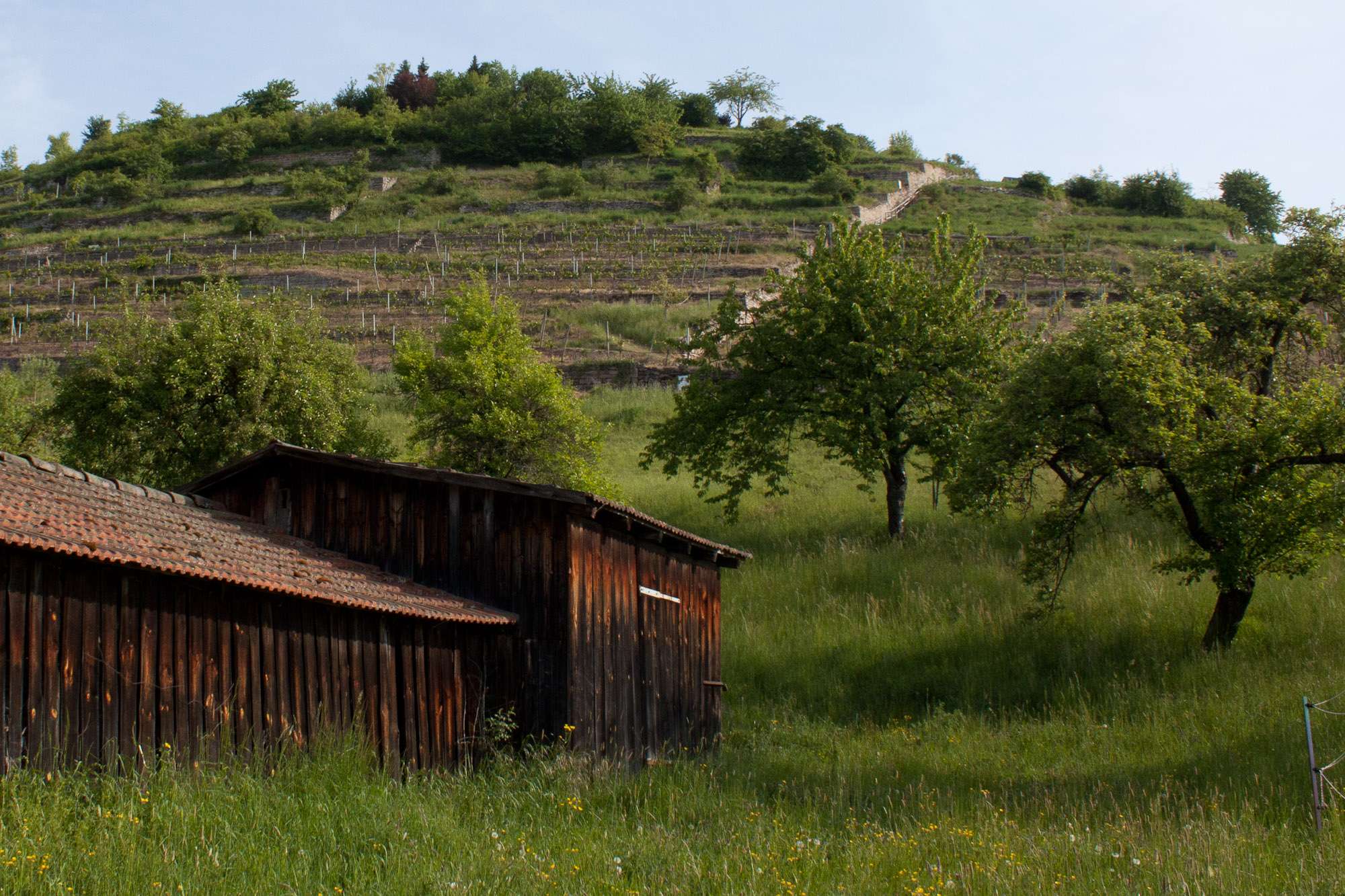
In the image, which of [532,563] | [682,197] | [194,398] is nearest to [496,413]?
[194,398]

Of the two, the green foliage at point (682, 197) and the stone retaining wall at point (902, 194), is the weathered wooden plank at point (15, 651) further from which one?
the green foliage at point (682, 197)

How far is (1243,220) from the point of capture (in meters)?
75.8

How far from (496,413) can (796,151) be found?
72541 millimetres

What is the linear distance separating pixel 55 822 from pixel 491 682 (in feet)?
17.5

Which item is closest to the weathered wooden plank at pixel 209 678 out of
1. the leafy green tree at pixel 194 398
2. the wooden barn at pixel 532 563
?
the wooden barn at pixel 532 563

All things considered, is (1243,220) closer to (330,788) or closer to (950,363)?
(950,363)

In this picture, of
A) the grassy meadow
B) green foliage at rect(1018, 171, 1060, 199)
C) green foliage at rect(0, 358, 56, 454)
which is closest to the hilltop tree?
green foliage at rect(1018, 171, 1060, 199)

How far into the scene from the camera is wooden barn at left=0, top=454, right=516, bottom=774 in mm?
7492

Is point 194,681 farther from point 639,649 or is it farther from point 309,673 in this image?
point 639,649

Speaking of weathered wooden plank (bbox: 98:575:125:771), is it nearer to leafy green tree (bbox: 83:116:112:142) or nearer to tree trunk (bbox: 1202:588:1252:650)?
tree trunk (bbox: 1202:588:1252:650)

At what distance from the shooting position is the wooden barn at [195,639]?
24.6 ft

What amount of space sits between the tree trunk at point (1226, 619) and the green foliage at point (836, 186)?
2480 inches

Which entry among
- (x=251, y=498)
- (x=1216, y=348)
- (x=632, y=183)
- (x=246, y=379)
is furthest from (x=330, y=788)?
(x=632, y=183)

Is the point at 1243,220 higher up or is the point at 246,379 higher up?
the point at 1243,220
